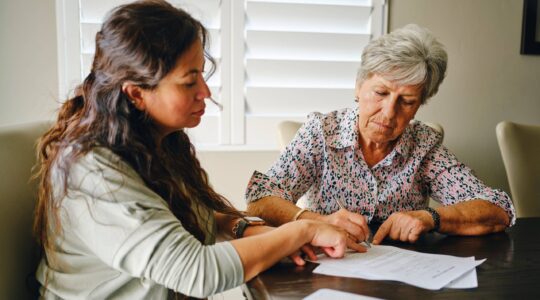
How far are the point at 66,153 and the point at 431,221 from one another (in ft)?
2.97

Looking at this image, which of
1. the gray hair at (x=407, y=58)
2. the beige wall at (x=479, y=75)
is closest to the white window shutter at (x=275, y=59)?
the beige wall at (x=479, y=75)

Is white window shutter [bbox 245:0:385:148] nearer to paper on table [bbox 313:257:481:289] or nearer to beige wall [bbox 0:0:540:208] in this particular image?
beige wall [bbox 0:0:540:208]

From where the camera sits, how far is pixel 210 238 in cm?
116

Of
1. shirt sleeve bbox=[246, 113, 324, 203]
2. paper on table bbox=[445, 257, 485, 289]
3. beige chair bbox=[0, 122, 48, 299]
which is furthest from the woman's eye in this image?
Result: beige chair bbox=[0, 122, 48, 299]

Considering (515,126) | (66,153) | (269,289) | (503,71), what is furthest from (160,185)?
(503,71)

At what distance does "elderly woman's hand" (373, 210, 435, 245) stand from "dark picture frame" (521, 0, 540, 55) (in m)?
1.40

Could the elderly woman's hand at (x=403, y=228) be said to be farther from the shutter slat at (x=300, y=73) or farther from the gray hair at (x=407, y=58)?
the shutter slat at (x=300, y=73)

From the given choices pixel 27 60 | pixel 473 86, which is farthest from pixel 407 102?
pixel 27 60

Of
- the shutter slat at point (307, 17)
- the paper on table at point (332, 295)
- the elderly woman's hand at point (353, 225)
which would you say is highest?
the shutter slat at point (307, 17)

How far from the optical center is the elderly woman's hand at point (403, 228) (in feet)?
3.88

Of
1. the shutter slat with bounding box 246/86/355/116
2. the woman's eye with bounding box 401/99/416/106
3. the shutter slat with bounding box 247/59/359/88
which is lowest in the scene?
the shutter slat with bounding box 246/86/355/116

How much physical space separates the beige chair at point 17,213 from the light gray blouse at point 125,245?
90 millimetres

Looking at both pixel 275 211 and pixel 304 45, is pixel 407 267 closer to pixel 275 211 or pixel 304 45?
pixel 275 211

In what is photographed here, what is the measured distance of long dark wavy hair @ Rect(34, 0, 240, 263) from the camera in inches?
35.6
